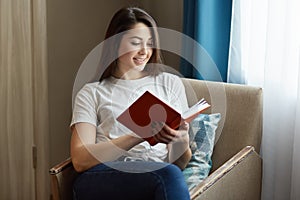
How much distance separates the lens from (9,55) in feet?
8.26

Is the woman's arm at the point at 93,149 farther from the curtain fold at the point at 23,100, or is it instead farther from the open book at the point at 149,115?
the curtain fold at the point at 23,100

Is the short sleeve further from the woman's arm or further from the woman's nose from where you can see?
the woman's nose

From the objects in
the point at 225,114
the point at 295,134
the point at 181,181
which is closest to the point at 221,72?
the point at 225,114

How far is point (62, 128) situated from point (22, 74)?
0.53m

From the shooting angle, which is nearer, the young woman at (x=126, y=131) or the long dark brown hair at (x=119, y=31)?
the young woman at (x=126, y=131)

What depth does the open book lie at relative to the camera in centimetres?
175

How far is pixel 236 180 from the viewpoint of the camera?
199 cm

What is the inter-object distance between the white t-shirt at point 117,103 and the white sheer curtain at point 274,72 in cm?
37

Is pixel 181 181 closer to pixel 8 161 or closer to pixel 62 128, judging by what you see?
pixel 8 161

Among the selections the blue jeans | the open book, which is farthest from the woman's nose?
the blue jeans

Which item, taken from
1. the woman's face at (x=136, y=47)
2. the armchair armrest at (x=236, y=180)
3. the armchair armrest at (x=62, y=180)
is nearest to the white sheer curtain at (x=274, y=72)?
the armchair armrest at (x=236, y=180)

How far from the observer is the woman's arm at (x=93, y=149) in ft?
6.17

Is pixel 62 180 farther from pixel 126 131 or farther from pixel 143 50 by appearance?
pixel 143 50

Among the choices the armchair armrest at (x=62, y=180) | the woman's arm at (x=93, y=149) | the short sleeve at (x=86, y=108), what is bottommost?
the armchair armrest at (x=62, y=180)
